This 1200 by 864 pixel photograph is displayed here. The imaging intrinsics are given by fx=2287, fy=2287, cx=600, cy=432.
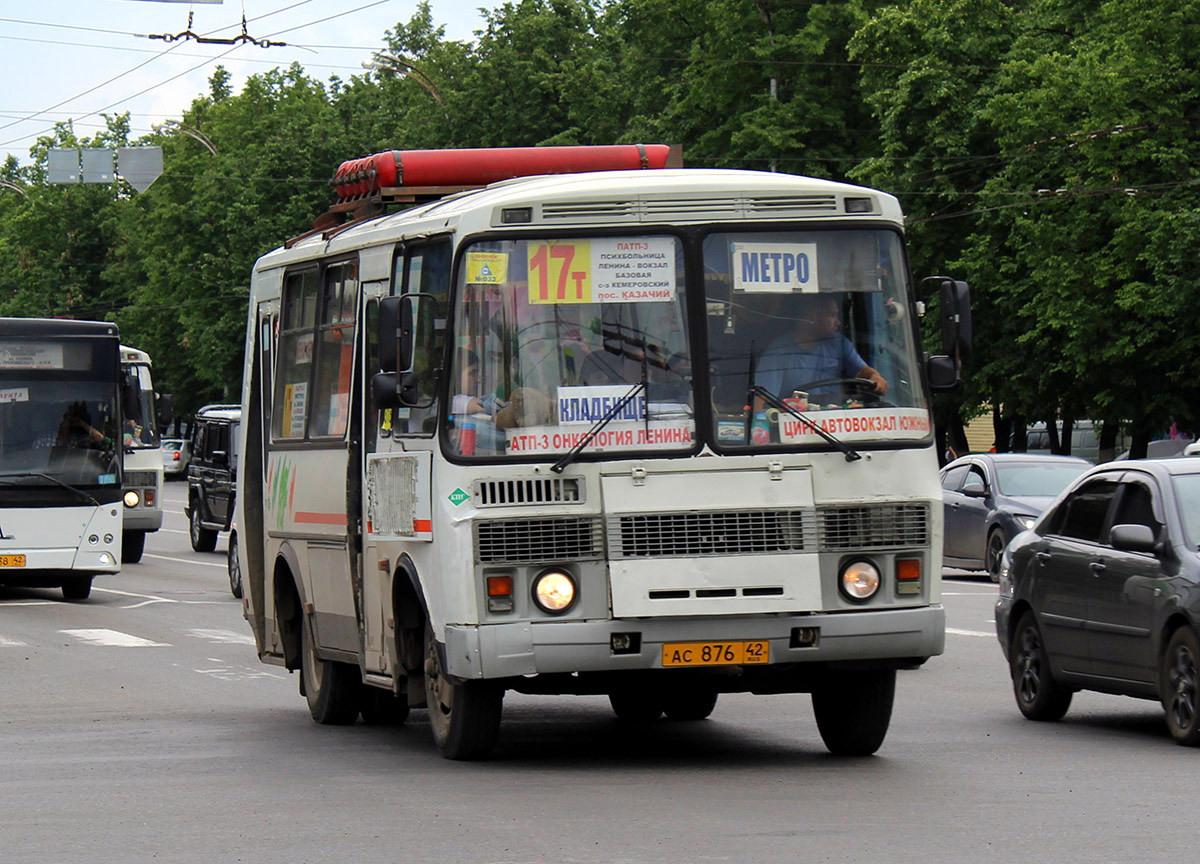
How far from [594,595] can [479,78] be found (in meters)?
58.5

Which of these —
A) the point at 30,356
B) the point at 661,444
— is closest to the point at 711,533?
the point at 661,444

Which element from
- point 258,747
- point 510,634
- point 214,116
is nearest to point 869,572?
point 510,634

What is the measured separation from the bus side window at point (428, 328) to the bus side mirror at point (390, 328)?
21 cm

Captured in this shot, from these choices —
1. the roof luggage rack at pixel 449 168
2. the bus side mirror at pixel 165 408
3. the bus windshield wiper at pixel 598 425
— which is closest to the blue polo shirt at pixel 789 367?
the bus windshield wiper at pixel 598 425

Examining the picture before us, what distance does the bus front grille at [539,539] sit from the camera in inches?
405

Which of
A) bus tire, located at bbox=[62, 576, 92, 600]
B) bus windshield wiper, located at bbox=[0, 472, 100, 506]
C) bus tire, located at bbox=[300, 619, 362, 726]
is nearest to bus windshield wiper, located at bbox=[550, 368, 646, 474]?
bus tire, located at bbox=[300, 619, 362, 726]

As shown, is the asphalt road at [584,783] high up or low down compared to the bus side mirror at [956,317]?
down

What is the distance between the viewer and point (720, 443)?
10453 mm

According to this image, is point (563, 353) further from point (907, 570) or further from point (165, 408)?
point (165, 408)

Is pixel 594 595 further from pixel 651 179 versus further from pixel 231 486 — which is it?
pixel 231 486

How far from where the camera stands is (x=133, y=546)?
117 ft

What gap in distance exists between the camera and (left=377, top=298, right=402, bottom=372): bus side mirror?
34.4 ft

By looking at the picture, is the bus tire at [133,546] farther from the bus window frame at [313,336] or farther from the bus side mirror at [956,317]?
the bus side mirror at [956,317]

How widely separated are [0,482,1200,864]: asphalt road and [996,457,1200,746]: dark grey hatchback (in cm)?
30
